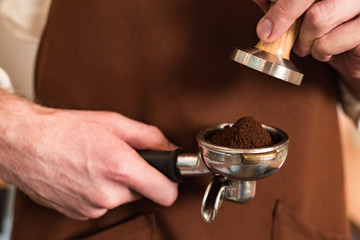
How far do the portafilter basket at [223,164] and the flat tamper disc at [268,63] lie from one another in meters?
0.07

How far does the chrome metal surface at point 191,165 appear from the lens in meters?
0.52

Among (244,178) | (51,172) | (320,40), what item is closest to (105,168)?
(51,172)

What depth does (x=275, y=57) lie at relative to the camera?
443mm

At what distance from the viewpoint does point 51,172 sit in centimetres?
56

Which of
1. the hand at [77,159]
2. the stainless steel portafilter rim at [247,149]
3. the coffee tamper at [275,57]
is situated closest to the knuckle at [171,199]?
the hand at [77,159]

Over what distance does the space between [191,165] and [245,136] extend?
4.6 inches

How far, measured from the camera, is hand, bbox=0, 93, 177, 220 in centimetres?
55

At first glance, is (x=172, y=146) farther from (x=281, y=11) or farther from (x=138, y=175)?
(x=281, y=11)

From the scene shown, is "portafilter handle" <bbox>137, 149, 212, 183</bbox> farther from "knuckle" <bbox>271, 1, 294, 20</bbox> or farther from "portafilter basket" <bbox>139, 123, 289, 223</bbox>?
"knuckle" <bbox>271, 1, 294, 20</bbox>

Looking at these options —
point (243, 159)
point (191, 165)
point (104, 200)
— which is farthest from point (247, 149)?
point (104, 200)

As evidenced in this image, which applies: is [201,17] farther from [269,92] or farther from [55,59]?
[55,59]

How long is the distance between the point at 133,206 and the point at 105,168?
0.13 meters

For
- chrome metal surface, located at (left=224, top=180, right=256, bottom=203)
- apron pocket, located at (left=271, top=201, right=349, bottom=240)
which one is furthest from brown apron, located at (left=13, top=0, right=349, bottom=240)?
chrome metal surface, located at (left=224, top=180, right=256, bottom=203)

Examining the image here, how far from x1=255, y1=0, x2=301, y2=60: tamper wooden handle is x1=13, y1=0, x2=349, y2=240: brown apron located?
119 mm
